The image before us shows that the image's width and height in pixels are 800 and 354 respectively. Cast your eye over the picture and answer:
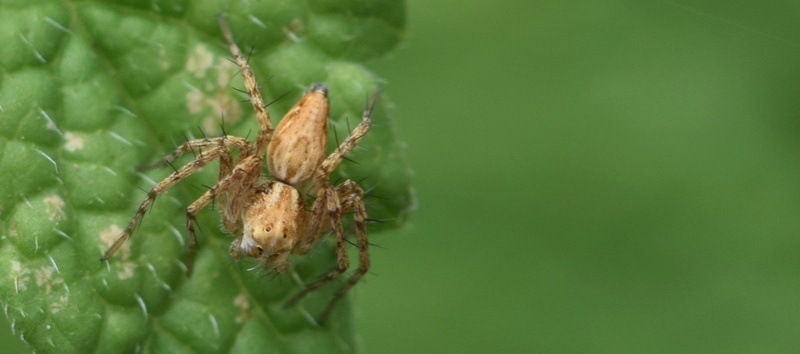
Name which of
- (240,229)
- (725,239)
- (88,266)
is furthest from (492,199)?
(88,266)

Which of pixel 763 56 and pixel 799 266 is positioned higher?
pixel 763 56

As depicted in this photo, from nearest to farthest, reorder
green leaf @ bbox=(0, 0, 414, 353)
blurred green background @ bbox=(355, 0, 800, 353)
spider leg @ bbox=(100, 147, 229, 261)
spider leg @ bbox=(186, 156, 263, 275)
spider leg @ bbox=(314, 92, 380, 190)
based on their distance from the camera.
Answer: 1. green leaf @ bbox=(0, 0, 414, 353)
2. spider leg @ bbox=(100, 147, 229, 261)
3. spider leg @ bbox=(186, 156, 263, 275)
4. spider leg @ bbox=(314, 92, 380, 190)
5. blurred green background @ bbox=(355, 0, 800, 353)

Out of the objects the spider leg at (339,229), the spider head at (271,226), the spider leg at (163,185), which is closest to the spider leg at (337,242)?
the spider leg at (339,229)

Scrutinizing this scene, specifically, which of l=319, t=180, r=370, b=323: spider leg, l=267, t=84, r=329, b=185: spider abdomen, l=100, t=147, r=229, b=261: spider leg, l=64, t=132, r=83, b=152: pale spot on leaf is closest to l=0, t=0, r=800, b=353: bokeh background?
l=319, t=180, r=370, b=323: spider leg

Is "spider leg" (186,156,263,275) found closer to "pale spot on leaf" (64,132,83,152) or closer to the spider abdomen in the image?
the spider abdomen

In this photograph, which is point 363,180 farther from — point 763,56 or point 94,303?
point 763,56
